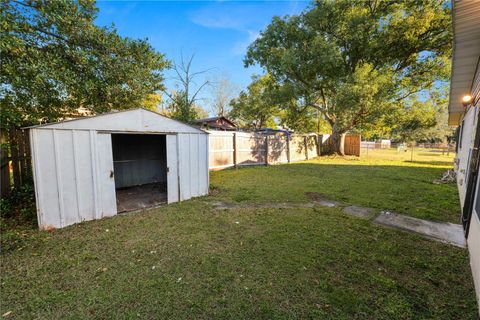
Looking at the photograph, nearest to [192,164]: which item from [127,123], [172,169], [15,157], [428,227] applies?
[172,169]

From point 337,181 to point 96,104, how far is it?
777 cm

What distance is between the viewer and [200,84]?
1177cm

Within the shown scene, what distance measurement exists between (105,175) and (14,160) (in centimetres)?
209

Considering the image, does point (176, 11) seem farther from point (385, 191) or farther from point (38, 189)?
point (385, 191)

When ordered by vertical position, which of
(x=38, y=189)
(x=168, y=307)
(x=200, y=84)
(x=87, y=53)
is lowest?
(x=168, y=307)

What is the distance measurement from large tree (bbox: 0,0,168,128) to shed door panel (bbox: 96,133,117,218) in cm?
174

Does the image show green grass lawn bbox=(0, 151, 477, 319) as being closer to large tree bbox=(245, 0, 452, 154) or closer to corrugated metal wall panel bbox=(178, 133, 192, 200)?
corrugated metal wall panel bbox=(178, 133, 192, 200)

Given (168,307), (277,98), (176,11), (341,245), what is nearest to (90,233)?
(168,307)

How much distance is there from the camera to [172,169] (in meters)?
5.09

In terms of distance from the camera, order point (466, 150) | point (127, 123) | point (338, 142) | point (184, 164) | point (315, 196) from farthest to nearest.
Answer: point (338, 142) < point (315, 196) < point (466, 150) < point (184, 164) < point (127, 123)

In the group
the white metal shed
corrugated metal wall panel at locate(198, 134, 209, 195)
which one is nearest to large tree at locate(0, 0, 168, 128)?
the white metal shed

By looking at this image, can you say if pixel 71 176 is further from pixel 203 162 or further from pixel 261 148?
pixel 261 148

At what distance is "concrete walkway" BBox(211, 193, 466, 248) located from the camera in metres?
3.32

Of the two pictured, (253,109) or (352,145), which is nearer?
(352,145)
